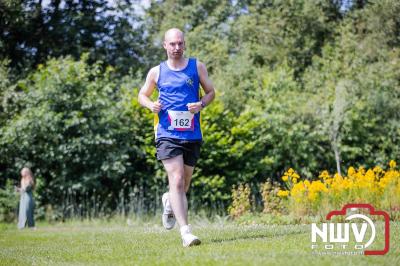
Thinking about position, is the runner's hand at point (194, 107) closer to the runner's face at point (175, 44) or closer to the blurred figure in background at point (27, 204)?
the runner's face at point (175, 44)

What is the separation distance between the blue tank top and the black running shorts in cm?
5

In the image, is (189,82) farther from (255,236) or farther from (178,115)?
(255,236)

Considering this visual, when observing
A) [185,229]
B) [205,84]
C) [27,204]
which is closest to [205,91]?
[205,84]

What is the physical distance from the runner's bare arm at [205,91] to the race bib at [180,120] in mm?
81

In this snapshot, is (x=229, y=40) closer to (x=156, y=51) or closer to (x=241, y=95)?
(x=156, y=51)

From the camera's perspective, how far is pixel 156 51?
21625 millimetres

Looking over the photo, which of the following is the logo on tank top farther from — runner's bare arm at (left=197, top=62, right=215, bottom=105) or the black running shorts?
the black running shorts

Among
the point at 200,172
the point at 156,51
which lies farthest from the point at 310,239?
the point at 156,51

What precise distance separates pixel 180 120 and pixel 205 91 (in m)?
0.55

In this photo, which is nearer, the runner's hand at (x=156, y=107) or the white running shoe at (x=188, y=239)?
the white running shoe at (x=188, y=239)

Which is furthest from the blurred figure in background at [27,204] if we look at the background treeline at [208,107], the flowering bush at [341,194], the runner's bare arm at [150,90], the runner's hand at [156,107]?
the runner's hand at [156,107]

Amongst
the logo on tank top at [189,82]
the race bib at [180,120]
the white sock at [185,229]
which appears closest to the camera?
the white sock at [185,229]

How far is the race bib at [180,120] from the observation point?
598 centimetres

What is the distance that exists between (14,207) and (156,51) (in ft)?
29.6
